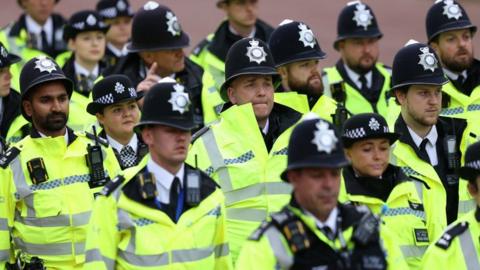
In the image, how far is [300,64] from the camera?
41.1 feet

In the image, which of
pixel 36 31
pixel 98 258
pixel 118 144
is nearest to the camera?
pixel 98 258

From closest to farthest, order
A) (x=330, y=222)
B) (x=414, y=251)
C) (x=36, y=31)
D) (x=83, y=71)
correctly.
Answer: (x=330, y=222) → (x=414, y=251) → (x=83, y=71) → (x=36, y=31)

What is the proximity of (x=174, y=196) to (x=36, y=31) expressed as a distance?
843cm

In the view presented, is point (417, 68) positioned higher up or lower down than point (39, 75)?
lower down

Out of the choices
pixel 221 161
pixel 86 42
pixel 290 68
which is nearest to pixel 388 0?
pixel 86 42

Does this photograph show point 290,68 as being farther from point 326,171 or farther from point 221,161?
point 326,171

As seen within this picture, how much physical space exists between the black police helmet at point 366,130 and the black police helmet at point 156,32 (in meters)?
2.73

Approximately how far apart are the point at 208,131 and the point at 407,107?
1.90m

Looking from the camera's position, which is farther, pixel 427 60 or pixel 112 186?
pixel 427 60

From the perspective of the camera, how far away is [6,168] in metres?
11.0

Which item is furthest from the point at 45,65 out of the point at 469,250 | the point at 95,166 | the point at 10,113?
the point at 469,250

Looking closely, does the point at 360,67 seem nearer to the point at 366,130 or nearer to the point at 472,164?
the point at 366,130

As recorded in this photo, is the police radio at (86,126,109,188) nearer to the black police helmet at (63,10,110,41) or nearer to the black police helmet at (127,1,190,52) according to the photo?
the black police helmet at (127,1,190,52)

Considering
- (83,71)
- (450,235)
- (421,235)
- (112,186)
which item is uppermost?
(83,71)
